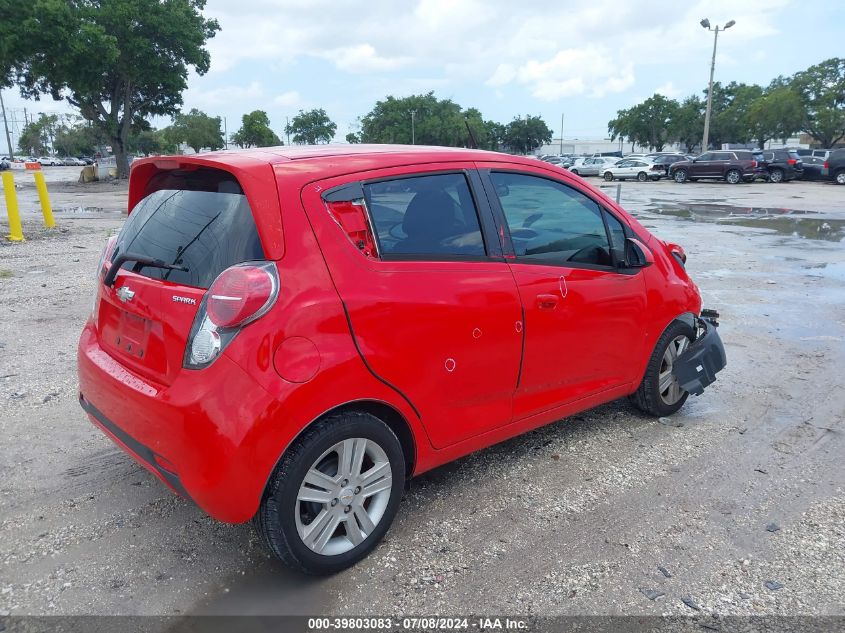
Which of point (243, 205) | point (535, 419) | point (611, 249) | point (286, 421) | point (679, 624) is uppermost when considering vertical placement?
point (243, 205)

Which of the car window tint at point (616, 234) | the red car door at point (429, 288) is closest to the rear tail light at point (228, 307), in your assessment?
the red car door at point (429, 288)

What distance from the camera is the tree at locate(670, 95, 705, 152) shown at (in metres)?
73.3

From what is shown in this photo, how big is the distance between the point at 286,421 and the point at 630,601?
1580 mm

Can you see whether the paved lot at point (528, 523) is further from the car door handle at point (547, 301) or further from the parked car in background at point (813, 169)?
the parked car in background at point (813, 169)

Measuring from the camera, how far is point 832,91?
191 ft

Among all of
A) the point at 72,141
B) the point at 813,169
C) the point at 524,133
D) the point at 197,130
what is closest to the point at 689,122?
the point at 524,133

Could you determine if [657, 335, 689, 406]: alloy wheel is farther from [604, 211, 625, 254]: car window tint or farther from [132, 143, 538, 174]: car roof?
[132, 143, 538, 174]: car roof

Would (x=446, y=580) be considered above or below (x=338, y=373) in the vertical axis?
below

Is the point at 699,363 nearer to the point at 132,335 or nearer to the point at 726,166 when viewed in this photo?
the point at 132,335

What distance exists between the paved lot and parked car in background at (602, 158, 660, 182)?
3663 centimetres

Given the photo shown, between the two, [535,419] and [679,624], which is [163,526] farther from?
[679,624]

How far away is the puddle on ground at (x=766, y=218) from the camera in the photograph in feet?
46.9

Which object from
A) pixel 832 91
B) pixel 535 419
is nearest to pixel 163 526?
pixel 535 419

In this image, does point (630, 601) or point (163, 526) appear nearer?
point (630, 601)
